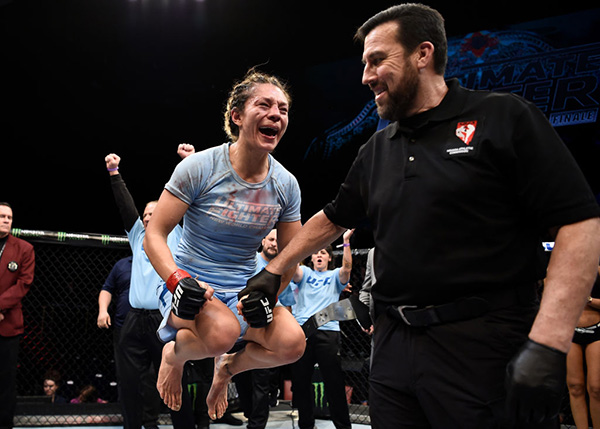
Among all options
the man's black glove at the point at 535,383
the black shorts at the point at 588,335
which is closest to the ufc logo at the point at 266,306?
the man's black glove at the point at 535,383

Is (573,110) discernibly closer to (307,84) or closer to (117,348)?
(307,84)

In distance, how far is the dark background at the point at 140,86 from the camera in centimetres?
927

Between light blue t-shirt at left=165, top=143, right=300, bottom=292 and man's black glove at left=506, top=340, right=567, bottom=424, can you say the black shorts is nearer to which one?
light blue t-shirt at left=165, top=143, right=300, bottom=292

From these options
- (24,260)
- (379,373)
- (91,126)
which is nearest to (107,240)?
(24,260)

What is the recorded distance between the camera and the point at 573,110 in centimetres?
730

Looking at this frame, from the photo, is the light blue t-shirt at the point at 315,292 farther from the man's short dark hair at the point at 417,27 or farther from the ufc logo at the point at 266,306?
the man's short dark hair at the point at 417,27

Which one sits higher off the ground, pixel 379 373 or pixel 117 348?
pixel 379 373

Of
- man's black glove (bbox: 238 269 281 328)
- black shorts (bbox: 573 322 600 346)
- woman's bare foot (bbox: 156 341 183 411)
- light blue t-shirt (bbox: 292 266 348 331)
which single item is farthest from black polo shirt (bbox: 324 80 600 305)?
light blue t-shirt (bbox: 292 266 348 331)

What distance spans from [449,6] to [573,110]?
9.08ft

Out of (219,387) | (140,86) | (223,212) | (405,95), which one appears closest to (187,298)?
(223,212)

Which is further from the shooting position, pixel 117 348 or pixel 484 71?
pixel 484 71

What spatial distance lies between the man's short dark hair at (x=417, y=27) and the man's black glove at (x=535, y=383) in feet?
2.57

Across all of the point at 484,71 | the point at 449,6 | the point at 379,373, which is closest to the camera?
the point at 379,373

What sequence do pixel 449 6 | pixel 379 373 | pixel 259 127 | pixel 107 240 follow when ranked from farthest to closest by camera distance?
pixel 449 6 → pixel 107 240 → pixel 259 127 → pixel 379 373
